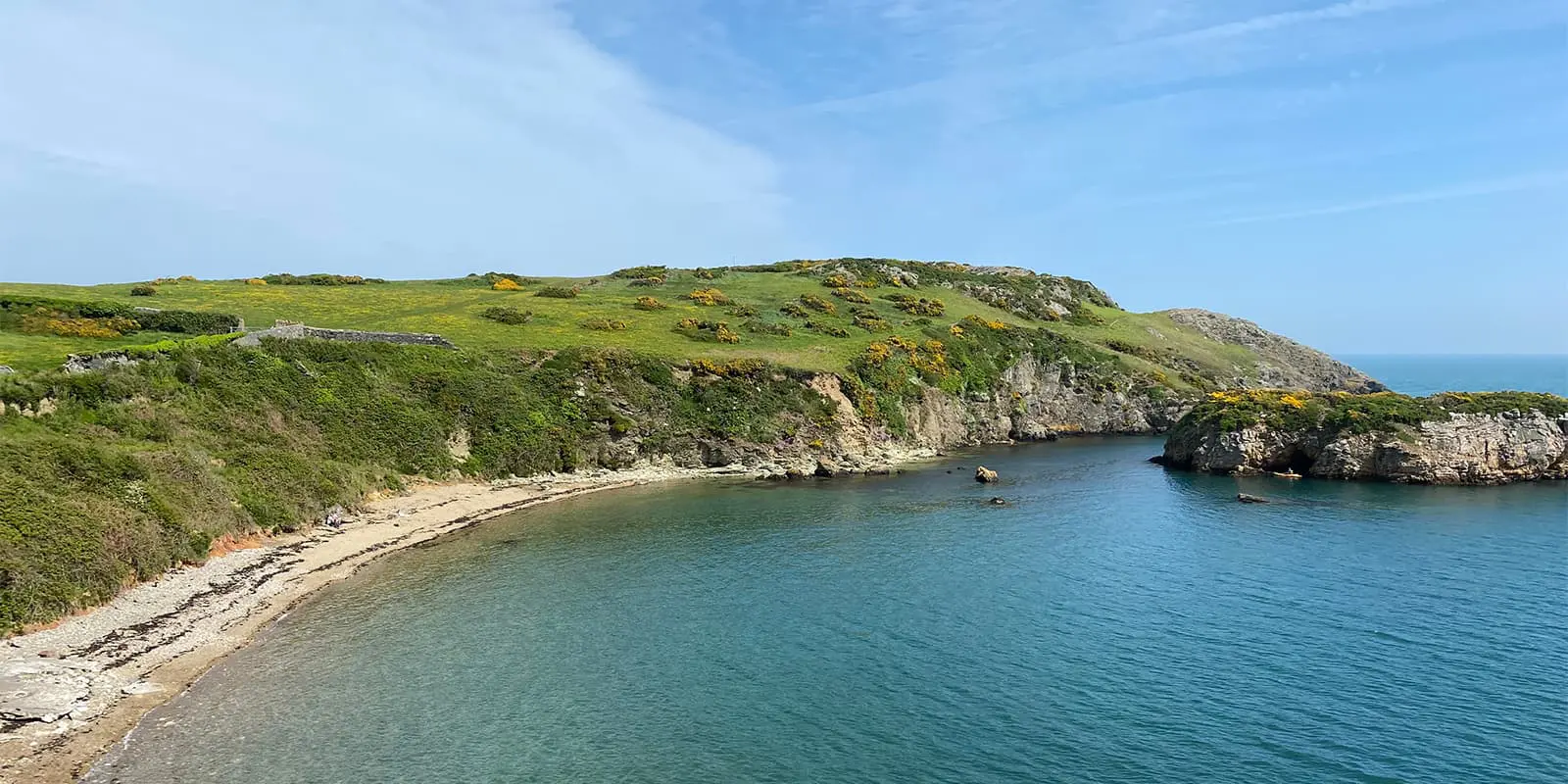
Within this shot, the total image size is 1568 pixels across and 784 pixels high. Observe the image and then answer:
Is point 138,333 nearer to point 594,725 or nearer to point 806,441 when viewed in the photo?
point 806,441

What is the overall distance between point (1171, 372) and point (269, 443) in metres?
122

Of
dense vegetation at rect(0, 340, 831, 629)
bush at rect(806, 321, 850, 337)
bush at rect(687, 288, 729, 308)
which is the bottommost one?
dense vegetation at rect(0, 340, 831, 629)

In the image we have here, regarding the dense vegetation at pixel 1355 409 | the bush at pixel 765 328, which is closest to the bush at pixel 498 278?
the bush at pixel 765 328

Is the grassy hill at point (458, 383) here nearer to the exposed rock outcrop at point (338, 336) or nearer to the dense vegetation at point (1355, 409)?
the exposed rock outcrop at point (338, 336)

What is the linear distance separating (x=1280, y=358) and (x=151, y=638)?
18110cm

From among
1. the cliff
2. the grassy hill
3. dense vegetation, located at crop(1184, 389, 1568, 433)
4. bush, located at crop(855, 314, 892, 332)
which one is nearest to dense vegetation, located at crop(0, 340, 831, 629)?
the grassy hill

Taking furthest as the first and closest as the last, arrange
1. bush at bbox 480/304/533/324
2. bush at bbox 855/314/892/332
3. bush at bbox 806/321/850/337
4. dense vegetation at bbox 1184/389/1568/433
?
1. bush at bbox 855/314/892/332
2. bush at bbox 806/321/850/337
3. bush at bbox 480/304/533/324
4. dense vegetation at bbox 1184/389/1568/433

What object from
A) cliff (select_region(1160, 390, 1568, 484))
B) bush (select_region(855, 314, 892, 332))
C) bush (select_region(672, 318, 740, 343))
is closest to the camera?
cliff (select_region(1160, 390, 1568, 484))

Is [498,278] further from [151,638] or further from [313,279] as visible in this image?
[151,638]

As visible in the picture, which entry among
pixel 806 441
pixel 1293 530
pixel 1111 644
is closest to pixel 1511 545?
pixel 1293 530

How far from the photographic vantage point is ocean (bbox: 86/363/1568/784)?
25312 mm

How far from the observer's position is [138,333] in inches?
2842

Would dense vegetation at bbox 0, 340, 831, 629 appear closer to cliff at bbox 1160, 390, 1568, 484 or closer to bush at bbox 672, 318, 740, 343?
bush at bbox 672, 318, 740, 343

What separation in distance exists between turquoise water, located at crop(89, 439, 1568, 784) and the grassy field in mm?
37788
